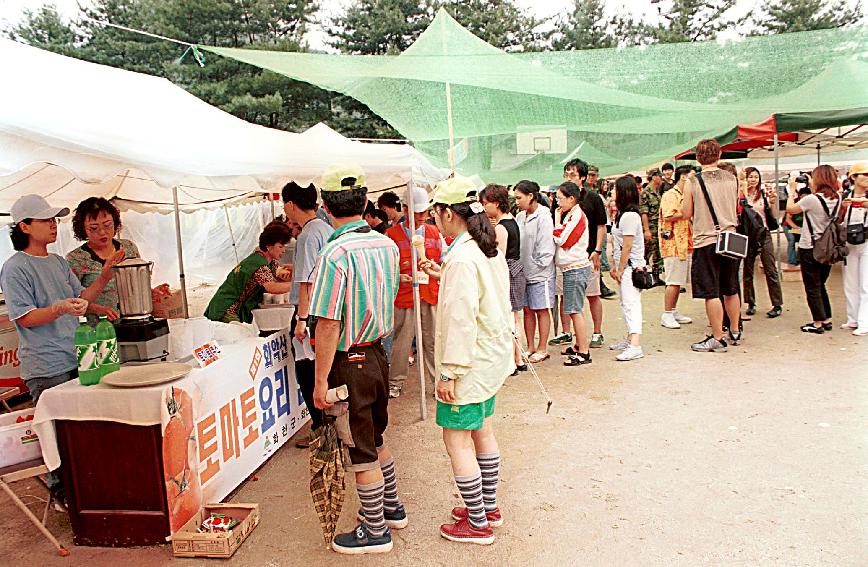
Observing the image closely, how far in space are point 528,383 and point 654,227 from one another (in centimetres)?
447

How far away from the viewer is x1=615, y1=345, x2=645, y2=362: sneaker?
6297mm

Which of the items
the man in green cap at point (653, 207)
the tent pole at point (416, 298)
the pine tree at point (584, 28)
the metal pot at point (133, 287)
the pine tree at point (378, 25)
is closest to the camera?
the metal pot at point (133, 287)

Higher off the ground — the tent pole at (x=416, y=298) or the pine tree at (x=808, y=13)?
the pine tree at (x=808, y=13)

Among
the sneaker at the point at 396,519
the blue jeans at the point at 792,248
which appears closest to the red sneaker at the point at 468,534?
the sneaker at the point at 396,519

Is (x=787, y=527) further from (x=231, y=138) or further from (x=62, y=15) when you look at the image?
(x=62, y=15)

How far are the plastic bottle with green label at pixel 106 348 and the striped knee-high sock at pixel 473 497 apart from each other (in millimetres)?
1821

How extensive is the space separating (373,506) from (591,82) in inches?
146

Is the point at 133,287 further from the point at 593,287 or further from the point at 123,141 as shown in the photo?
the point at 593,287

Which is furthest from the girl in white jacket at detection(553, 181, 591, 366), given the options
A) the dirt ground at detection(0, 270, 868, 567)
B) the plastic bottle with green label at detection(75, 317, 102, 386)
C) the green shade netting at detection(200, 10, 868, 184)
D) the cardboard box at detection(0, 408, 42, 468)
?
the cardboard box at detection(0, 408, 42, 468)

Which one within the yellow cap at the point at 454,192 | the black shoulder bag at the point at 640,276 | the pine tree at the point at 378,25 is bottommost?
the black shoulder bag at the point at 640,276

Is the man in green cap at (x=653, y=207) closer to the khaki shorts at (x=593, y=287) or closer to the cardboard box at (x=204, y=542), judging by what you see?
the khaki shorts at (x=593, y=287)

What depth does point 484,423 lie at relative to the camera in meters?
3.11

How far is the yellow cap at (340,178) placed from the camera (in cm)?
294

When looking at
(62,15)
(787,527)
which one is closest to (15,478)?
(787,527)
